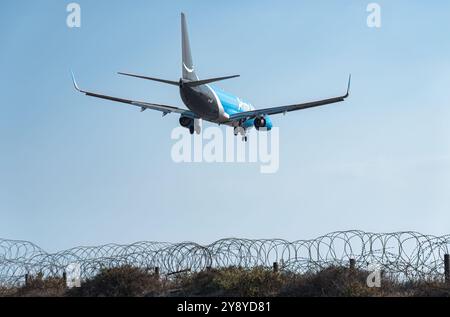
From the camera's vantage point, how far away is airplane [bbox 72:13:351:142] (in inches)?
2014

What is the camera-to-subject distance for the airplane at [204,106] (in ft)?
168

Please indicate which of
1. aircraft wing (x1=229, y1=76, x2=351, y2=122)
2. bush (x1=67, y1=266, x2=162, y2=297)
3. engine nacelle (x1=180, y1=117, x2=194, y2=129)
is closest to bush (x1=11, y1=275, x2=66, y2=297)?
bush (x1=67, y1=266, x2=162, y2=297)

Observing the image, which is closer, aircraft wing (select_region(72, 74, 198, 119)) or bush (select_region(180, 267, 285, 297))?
bush (select_region(180, 267, 285, 297))

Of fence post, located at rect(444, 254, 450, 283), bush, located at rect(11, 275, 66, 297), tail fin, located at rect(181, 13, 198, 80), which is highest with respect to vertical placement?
tail fin, located at rect(181, 13, 198, 80)

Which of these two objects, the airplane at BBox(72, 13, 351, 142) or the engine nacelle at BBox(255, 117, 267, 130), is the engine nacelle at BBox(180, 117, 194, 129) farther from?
the engine nacelle at BBox(255, 117, 267, 130)

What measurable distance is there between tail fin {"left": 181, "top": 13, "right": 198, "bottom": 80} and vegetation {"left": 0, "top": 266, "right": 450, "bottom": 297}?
24.0m

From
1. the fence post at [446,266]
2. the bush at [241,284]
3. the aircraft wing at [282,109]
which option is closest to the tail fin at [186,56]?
the aircraft wing at [282,109]

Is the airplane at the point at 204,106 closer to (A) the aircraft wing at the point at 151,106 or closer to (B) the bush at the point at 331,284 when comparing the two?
(A) the aircraft wing at the point at 151,106

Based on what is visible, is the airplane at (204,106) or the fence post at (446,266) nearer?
the fence post at (446,266)

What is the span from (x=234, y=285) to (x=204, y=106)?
81.7 feet

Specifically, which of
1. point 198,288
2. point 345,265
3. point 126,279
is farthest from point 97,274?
point 345,265

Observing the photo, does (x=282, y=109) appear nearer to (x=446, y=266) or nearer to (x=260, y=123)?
(x=260, y=123)

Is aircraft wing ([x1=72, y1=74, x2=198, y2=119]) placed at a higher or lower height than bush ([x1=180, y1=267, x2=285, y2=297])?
higher
